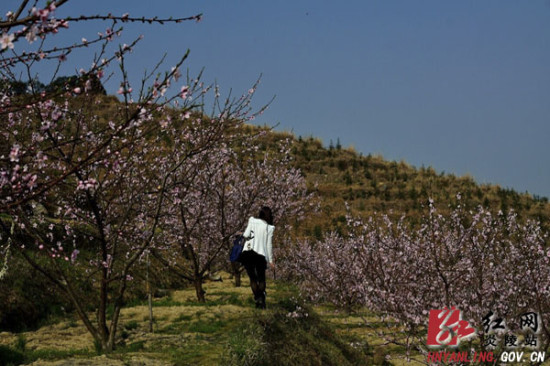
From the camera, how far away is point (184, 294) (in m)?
14.4

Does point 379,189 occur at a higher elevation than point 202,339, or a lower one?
higher

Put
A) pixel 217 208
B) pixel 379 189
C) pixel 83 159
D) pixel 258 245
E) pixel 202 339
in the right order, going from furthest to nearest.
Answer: pixel 379 189 < pixel 217 208 < pixel 258 245 < pixel 202 339 < pixel 83 159

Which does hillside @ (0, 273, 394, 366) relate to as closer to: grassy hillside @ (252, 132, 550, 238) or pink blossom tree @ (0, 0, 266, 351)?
pink blossom tree @ (0, 0, 266, 351)

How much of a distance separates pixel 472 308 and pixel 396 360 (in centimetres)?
339

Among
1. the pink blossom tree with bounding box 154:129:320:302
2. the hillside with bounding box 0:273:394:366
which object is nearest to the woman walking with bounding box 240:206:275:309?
the hillside with bounding box 0:273:394:366
